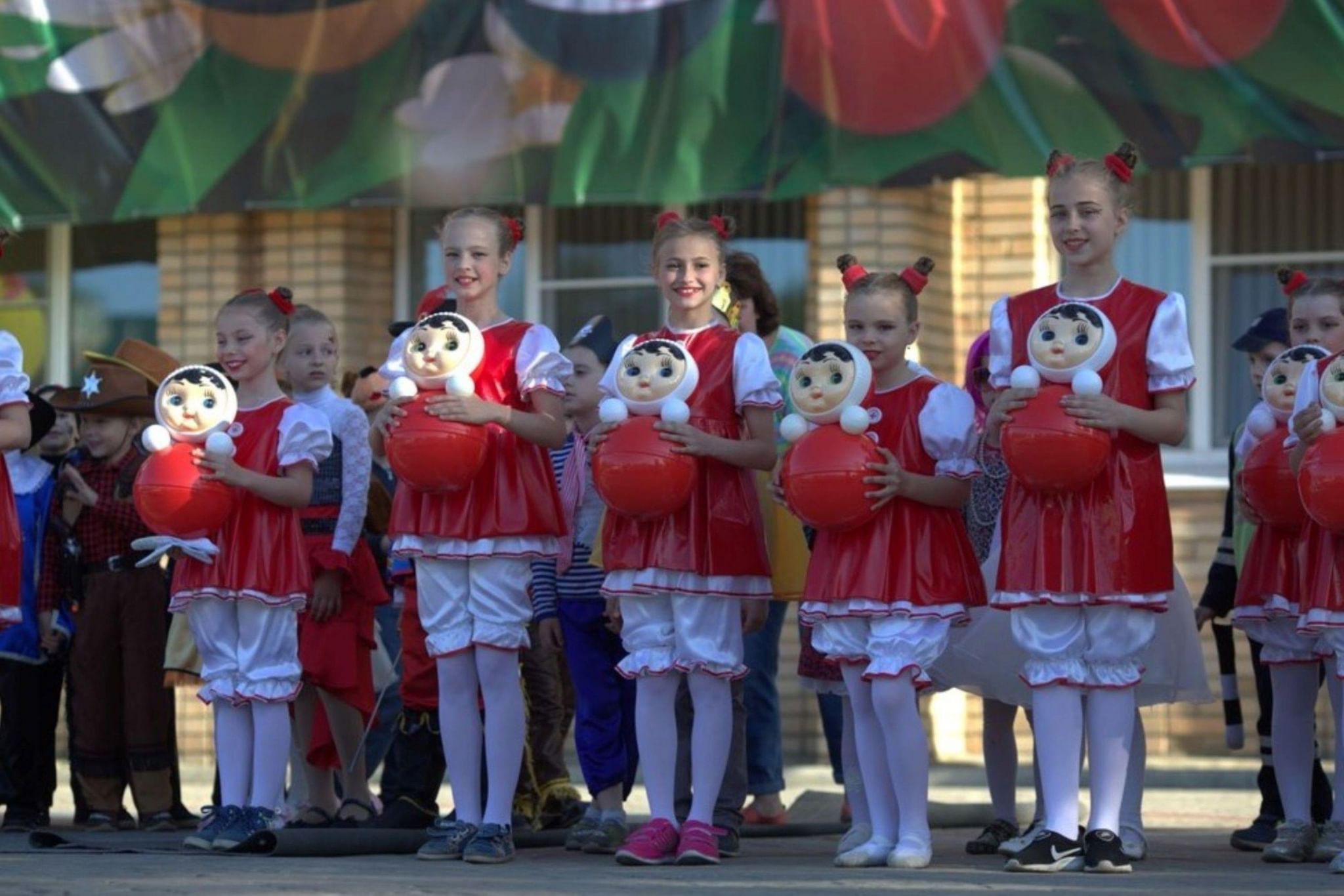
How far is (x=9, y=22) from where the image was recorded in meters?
12.5

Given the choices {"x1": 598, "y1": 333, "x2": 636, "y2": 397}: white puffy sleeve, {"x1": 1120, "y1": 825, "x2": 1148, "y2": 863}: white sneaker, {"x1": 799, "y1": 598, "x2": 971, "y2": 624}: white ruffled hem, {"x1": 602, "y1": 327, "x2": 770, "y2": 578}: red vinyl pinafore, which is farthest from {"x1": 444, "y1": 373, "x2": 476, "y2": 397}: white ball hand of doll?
{"x1": 1120, "y1": 825, "x2": 1148, "y2": 863}: white sneaker

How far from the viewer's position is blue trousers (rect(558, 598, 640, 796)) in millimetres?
7832

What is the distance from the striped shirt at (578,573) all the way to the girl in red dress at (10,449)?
1739 mm

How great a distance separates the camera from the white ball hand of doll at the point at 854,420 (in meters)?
6.69

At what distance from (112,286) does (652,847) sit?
24.4 ft

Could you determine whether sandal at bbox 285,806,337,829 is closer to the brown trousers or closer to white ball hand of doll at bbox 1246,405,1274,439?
the brown trousers

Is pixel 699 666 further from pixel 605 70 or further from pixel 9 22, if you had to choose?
pixel 9 22

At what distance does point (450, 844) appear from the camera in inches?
277

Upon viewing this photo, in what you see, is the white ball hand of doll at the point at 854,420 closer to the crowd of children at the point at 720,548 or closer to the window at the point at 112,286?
the crowd of children at the point at 720,548

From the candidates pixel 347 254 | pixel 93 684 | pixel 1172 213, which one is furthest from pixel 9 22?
pixel 1172 213

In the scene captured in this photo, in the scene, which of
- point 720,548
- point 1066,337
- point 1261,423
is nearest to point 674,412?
point 720,548

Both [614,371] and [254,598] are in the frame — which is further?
[254,598]

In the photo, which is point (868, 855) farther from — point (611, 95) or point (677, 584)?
point (611, 95)

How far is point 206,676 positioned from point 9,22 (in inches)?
246
